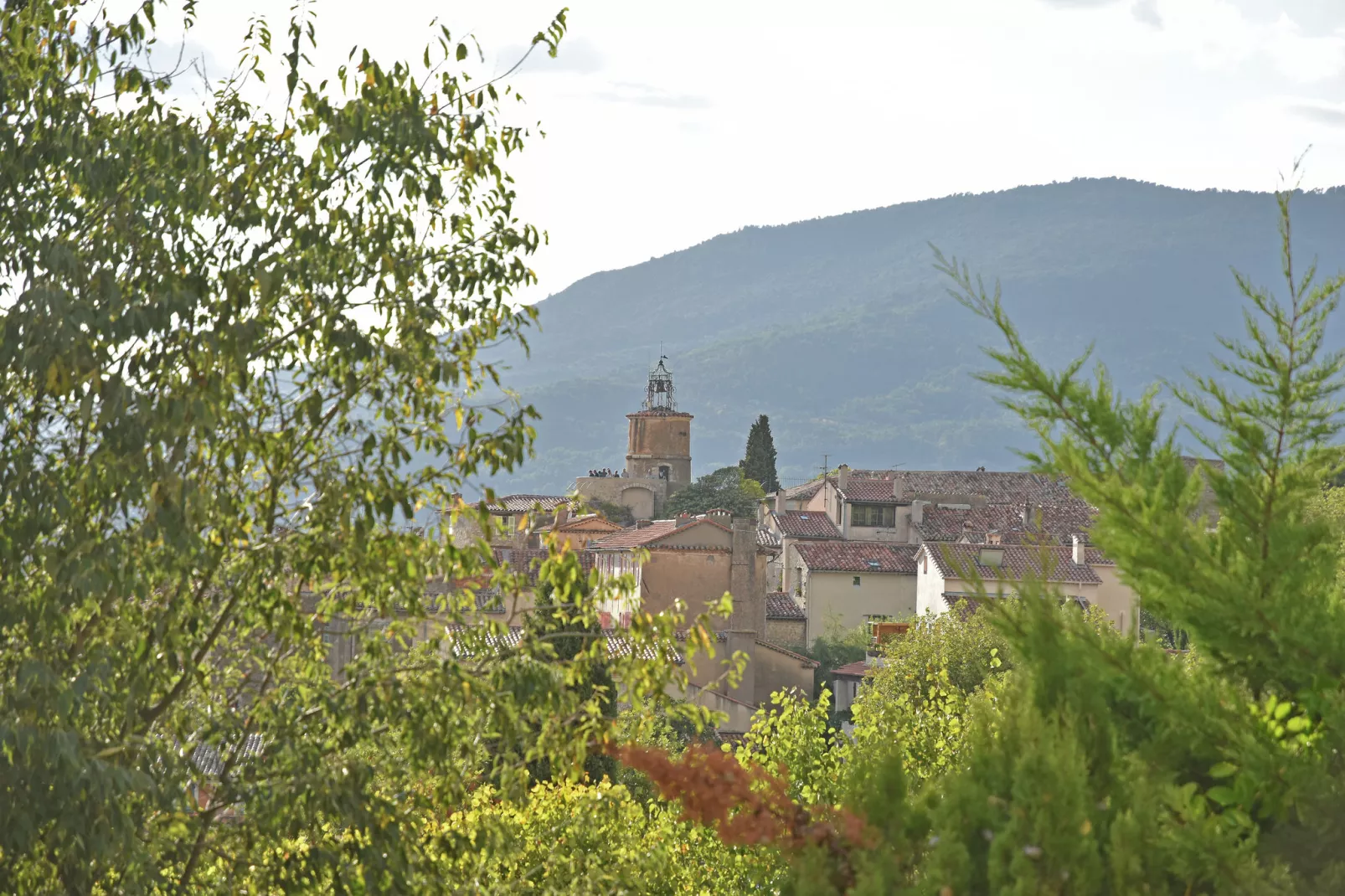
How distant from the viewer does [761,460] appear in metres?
87.3

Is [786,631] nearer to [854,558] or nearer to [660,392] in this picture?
[854,558]

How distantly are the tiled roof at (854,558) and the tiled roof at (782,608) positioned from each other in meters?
1.78

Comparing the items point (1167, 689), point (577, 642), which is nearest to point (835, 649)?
point (577, 642)

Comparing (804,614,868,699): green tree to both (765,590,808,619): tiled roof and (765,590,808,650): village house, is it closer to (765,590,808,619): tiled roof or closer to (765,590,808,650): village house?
(765,590,808,650): village house

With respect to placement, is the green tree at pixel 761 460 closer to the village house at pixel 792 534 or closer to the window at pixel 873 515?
the village house at pixel 792 534

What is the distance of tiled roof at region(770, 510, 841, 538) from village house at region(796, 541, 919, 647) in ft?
25.4

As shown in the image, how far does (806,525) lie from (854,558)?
10025 mm

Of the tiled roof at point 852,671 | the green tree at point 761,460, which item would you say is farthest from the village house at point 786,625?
the green tree at point 761,460

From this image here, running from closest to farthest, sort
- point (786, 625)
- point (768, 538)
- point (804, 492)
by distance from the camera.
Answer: point (786, 625) < point (768, 538) < point (804, 492)

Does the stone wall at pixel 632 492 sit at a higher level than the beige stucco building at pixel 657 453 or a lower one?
lower

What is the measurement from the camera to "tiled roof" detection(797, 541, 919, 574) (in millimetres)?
57719

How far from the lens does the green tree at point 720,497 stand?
2938 inches

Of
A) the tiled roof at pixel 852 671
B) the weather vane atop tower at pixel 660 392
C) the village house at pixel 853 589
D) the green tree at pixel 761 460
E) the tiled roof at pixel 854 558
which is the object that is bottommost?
the tiled roof at pixel 852 671

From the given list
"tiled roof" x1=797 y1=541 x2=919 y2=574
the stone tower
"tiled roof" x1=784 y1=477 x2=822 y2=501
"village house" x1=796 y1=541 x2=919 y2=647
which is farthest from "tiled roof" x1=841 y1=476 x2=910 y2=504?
the stone tower
